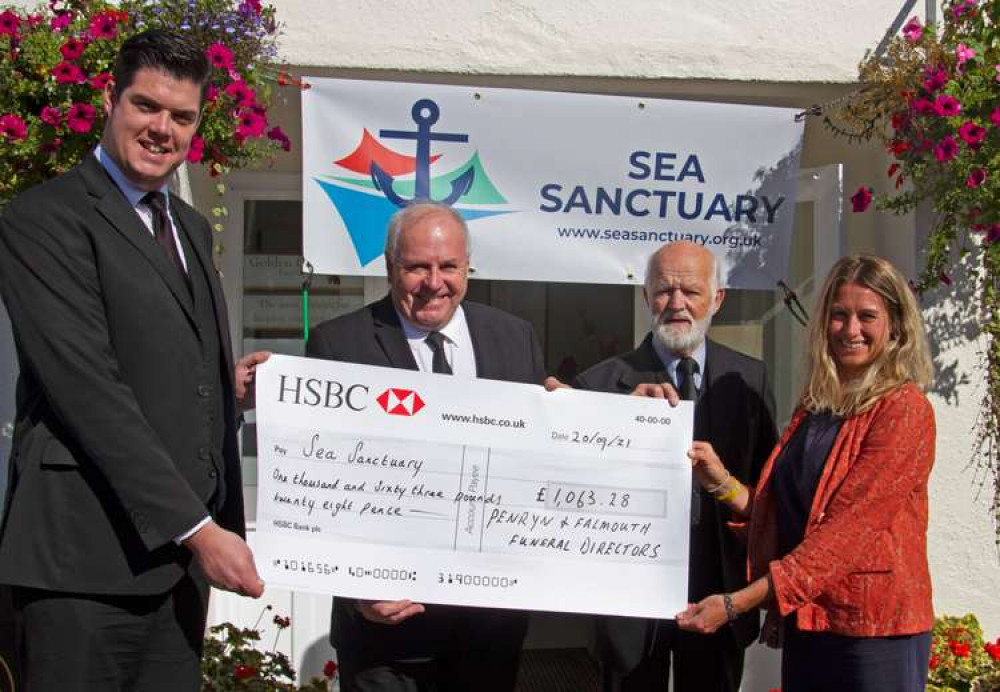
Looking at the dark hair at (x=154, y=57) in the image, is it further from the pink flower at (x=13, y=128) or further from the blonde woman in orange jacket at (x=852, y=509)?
the blonde woman in orange jacket at (x=852, y=509)

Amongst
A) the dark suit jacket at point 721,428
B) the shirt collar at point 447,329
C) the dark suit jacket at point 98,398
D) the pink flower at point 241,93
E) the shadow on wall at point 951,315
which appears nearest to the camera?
the dark suit jacket at point 98,398

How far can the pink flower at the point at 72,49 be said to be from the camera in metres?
3.20

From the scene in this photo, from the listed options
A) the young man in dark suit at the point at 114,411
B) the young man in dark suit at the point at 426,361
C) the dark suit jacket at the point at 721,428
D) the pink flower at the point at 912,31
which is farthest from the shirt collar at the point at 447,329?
the pink flower at the point at 912,31

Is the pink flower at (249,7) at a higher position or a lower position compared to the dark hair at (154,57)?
higher

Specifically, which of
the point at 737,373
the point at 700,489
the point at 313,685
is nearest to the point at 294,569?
the point at 700,489

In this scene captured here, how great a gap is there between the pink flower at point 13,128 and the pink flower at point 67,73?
0.61 ft

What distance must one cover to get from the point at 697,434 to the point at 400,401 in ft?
3.12

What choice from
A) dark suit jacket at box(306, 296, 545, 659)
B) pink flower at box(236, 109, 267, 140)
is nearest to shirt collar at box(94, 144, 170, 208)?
dark suit jacket at box(306, 296, 545, 659)

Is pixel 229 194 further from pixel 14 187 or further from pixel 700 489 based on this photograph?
pixel 700 489

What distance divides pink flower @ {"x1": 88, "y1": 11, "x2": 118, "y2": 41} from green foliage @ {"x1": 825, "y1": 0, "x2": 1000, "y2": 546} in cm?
290

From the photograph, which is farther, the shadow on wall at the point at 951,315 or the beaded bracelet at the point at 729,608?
the shadow on wall at the point at 951,315

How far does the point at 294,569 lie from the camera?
2348 millimetres

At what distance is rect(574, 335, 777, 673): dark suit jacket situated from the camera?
9.27 feet

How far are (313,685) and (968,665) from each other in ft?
8.57
